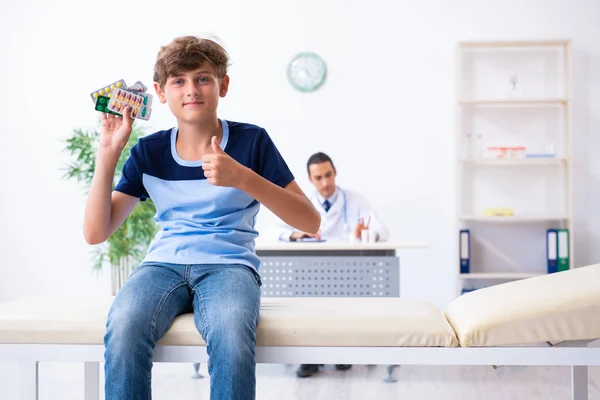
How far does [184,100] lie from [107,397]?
65cm

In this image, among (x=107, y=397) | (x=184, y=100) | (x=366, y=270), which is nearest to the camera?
(x=107, y=397)

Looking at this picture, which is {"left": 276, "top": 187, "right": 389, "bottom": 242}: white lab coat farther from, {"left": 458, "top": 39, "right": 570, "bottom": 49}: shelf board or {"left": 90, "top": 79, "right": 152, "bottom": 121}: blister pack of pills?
{"left": 90, "top": 79, "right": 152, "bottom": 121}: blister pack of pills

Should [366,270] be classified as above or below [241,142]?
below

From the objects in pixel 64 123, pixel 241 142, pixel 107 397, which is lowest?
pixel 107 397

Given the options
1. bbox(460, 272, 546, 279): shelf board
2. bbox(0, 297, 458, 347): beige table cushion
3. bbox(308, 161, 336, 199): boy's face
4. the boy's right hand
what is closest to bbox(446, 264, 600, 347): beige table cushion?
bbox(0, 297, 458, 347): beige table cushion

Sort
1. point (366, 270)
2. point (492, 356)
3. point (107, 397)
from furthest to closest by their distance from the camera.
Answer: point (366, 270) → point (492, 356) → point (107, 397)

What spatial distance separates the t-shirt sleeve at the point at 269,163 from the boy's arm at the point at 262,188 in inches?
0.9

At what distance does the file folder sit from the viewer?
4406 mm

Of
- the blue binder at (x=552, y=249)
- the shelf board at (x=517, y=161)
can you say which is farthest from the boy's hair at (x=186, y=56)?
the blue binder at (x=552, y=249)

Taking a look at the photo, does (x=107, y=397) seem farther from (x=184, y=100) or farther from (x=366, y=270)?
(x=366, y=270)

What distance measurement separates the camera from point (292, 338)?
1486mm

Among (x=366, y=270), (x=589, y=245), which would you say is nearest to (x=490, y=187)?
(x=589, y=245)

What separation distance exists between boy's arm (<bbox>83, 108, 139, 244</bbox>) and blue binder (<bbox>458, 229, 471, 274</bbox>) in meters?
3.16

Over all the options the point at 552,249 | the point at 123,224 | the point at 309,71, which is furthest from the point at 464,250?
the point at 123,224
